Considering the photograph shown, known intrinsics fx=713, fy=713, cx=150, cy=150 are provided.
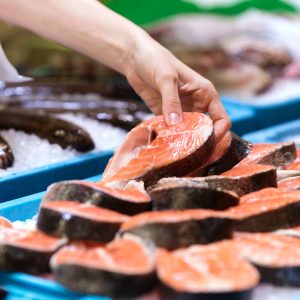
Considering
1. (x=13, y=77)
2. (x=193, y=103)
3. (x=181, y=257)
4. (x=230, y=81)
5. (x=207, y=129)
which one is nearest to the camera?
(x=181, y=257)

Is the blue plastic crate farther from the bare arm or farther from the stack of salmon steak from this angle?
the stack of salmon steak

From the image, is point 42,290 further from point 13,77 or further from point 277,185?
point 13,77

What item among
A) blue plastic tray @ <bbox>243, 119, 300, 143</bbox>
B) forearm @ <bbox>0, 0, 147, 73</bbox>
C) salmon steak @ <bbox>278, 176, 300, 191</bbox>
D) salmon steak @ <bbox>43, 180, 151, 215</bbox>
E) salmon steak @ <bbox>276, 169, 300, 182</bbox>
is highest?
forearm @ <bbox>0, 0, 147, 73</bbox>

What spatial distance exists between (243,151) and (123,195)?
0.58m

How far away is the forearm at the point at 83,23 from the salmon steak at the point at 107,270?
40.5 inches

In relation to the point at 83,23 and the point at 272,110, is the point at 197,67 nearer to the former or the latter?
the point at 272,110

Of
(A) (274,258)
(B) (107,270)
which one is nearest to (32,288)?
(B) (107,270)

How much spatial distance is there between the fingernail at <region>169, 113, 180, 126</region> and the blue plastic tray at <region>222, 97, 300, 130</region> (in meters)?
1.20

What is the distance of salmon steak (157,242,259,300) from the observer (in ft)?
4.22

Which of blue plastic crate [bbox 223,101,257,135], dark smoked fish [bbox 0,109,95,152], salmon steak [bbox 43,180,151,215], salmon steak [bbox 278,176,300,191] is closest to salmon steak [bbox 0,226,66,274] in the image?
salmon steak [bbox 43,180,151,215]

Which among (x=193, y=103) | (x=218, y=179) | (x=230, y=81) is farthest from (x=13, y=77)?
(x=230, y=81)

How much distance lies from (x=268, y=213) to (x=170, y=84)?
0.71 m

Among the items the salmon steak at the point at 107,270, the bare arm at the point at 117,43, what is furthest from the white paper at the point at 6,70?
the salmon steak at the point at 107,270

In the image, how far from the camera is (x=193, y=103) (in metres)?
2.32
